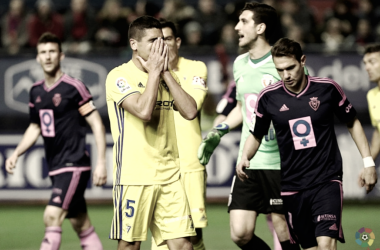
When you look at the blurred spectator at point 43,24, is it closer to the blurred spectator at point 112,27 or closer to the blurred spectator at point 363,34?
the blurred spectator at point 112,27

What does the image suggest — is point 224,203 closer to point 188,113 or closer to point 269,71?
point 269,71

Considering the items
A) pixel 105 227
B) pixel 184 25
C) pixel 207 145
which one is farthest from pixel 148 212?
pixel 184 25

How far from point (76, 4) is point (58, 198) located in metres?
8.24

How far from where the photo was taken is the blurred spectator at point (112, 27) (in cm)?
1377

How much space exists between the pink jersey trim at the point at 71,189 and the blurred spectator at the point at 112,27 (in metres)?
6.89

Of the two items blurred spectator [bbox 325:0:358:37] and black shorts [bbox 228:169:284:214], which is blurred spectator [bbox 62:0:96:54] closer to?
blurred spectator [bbox 325:0:358:37]

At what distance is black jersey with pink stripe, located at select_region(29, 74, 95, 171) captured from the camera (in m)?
7.20

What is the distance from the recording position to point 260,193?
257 inches

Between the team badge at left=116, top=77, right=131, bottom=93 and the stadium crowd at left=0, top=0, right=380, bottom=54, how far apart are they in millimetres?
7934

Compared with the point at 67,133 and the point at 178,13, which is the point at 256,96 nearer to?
the point at 67,133

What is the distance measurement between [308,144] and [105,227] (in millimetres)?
5405

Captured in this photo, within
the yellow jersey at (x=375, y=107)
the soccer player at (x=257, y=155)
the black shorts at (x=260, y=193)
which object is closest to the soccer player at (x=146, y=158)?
the soccer player at (x=257, y=155)

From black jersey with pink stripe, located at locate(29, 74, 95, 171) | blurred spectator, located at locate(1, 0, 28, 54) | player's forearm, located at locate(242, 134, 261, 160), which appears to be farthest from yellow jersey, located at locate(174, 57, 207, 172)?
blurred spectator, located at locate(1, 0, 28, 54)

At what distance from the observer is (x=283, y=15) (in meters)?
14.9
